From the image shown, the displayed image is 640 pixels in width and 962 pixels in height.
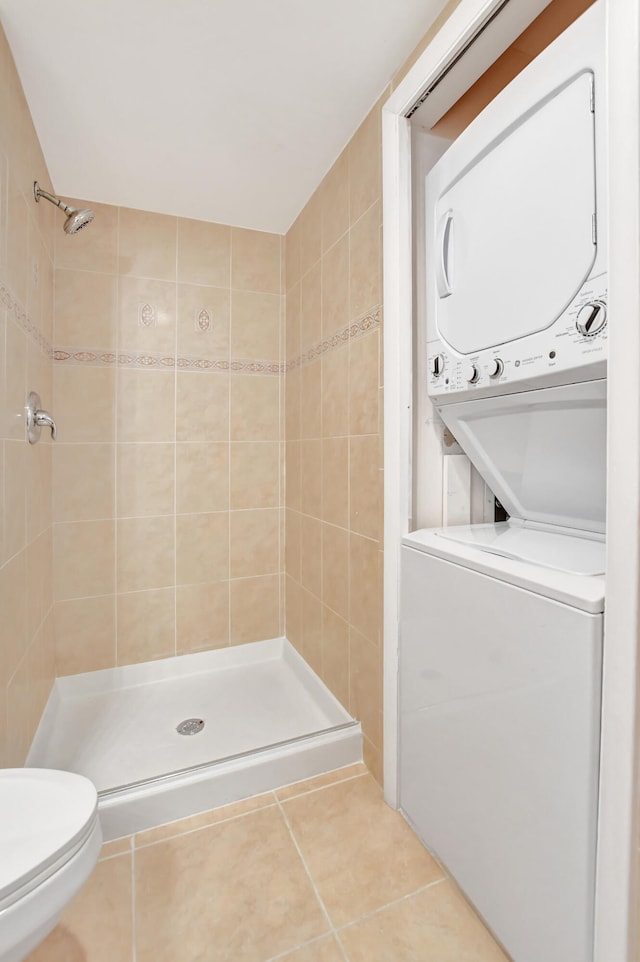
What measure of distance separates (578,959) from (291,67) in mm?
2158

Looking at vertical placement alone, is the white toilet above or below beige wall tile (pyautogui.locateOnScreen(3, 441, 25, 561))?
below

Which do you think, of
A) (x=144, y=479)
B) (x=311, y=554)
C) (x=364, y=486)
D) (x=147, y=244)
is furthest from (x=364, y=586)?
(x=147, y=244)

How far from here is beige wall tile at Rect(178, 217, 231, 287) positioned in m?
2.15

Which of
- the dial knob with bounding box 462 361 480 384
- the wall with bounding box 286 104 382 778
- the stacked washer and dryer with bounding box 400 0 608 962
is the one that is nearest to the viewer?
the stacked washer and dryer with bounding box 400 0 608 962

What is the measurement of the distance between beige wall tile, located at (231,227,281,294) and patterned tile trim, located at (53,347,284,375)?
0.37 metres

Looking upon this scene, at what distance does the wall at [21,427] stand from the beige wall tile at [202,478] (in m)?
0.57

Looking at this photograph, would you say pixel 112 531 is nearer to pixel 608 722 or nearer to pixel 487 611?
pixel 487 611

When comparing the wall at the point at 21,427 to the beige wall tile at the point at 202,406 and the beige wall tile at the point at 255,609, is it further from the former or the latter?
the beige wall tile at the point at 255,609

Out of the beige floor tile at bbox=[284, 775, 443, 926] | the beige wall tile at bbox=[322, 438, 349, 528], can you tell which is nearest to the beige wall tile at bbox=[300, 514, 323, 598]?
the beige wall tile at bbox=[322, 438, 349, 528]

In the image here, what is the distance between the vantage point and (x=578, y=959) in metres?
0.79

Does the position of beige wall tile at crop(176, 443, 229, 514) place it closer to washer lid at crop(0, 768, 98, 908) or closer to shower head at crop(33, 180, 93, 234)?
shower head at crop(33, 180, 93, 234)

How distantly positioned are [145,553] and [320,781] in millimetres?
1233

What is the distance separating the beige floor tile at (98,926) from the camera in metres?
1.01

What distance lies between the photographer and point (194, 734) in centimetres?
178
